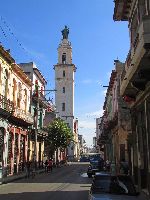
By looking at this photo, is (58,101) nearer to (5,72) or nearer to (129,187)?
(5,72)

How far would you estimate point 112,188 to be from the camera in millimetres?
10961

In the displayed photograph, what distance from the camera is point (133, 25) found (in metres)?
19.3

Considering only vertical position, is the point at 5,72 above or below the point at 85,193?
above

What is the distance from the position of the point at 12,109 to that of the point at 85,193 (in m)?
16.5

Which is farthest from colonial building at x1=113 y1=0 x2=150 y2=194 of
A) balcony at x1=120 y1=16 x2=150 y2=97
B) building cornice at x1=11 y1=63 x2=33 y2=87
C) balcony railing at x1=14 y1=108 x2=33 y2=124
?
building cornice at x1=11 y1=63 x2=33 y2=87

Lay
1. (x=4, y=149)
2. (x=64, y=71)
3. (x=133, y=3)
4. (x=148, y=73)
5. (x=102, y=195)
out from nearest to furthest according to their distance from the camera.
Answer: (x=102, y=195), (x=148, y=73), (x=133, y=3), (x=4, y=149), (x=64, y=71)

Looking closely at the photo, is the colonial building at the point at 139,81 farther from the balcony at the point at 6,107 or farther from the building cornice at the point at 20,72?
the building cornice at the point at 20,72

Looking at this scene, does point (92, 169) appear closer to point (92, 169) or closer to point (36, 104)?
point (92, 169)

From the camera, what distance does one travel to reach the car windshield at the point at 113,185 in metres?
10.9

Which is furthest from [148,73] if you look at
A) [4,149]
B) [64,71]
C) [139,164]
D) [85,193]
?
[64,71]

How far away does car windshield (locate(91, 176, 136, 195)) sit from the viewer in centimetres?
1088

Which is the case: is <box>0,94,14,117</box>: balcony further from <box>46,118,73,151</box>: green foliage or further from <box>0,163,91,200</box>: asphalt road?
<box>46,118,73,151</box>: green foliage

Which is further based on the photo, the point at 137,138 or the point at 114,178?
the point at 137,138

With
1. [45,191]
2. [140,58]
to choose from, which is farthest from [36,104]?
[140,58]
